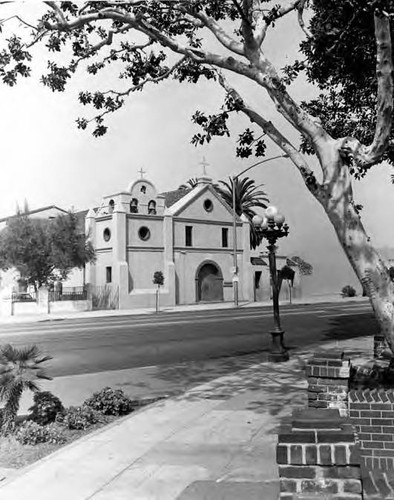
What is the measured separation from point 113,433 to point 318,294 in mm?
60985

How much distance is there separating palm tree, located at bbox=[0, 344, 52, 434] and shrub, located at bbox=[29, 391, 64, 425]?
8.4 inches

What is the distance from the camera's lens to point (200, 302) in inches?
1896

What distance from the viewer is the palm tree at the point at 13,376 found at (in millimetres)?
6984

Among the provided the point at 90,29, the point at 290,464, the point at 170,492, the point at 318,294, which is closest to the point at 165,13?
the point at 90,29

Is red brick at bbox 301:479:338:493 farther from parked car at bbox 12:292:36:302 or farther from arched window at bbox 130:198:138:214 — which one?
arched window at bbox 130:198:138:214

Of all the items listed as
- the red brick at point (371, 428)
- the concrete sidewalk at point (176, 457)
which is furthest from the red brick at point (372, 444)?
the concrete sidewalk at point (176, 457)

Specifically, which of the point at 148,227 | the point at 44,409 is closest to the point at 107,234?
the point at 148,227

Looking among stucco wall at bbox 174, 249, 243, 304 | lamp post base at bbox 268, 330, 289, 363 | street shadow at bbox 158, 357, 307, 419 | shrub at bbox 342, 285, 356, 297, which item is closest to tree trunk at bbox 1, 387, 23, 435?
street shadow at bbox 158, 357, 307, 419

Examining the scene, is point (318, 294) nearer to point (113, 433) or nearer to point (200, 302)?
point (200, 302)

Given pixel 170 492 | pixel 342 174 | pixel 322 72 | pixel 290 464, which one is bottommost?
pixel 170 492

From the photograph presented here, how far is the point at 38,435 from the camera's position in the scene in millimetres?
6730

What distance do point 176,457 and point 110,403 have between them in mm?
2364

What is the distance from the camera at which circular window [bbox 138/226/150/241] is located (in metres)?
45.1

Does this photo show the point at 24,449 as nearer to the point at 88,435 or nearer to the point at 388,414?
the point at 88,435
